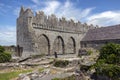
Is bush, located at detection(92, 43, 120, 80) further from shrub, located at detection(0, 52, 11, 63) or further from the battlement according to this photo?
the battlement

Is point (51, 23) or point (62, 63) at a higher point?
point (51, 23)

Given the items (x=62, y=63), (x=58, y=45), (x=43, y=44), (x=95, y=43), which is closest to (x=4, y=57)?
(x=62, y=63)

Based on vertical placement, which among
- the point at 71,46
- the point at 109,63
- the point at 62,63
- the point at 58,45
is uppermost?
the point at 58,45

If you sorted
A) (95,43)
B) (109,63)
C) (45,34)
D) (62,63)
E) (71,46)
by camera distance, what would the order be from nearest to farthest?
(109,63) → (62,63) → (45,34) → (95,43) → (71,46)

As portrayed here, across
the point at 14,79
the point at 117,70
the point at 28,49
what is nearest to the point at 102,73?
the point at 117,70

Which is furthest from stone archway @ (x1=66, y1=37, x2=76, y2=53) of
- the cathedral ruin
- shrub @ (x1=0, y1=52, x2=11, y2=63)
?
shrub @ (x1=0, y1=52, x2=11, y2=63)

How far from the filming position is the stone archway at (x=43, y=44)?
27719 millimetres

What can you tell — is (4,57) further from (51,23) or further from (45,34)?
(51,23)

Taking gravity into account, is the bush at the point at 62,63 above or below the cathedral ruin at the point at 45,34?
below

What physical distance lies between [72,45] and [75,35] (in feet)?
7.52

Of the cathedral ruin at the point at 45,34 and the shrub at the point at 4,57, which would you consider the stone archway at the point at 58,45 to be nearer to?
the cathedral ruin at the point at 45,34

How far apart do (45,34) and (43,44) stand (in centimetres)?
180

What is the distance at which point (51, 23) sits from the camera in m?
29.6

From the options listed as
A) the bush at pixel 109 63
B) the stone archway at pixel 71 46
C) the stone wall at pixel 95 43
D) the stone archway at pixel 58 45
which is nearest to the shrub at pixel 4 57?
the stone archway at pixel 58 45
